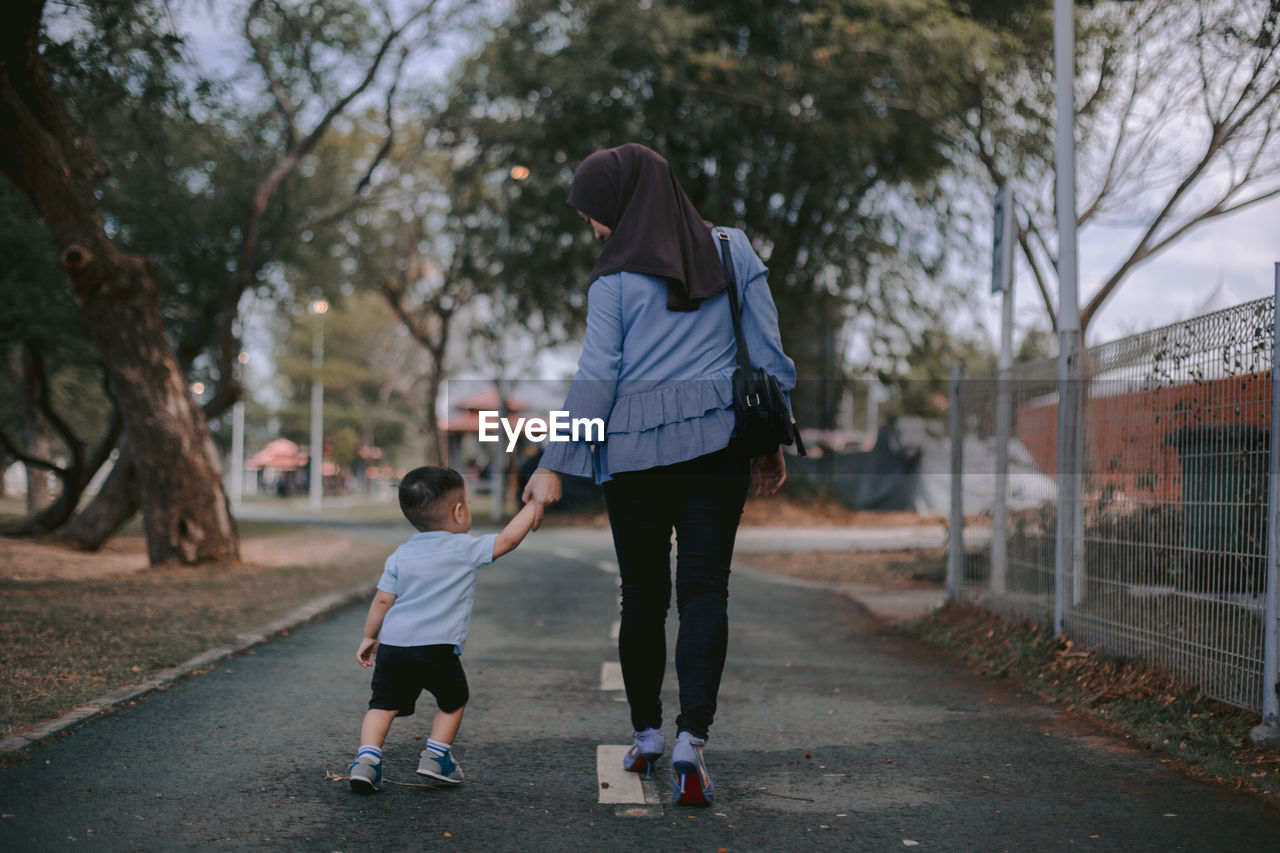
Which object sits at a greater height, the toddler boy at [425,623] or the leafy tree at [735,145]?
the leafy tree at [735,145]

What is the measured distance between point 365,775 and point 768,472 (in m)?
1.58

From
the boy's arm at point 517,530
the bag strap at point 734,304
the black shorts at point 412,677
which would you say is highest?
the bag strap at point 734,304

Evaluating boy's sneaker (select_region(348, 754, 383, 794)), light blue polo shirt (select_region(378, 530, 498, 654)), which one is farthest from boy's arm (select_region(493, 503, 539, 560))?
boy's sneaker (select_region(348, 754, 383, 794))

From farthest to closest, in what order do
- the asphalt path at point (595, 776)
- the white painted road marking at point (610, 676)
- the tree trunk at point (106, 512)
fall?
1. the tree trunk at point (106, 512)
2. the white painted road marking at point (610, 676)
3. the asphalt path at point (595, 776)

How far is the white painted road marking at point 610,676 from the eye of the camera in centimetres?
587

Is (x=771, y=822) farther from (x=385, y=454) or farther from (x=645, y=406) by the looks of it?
(x=385, y=454)

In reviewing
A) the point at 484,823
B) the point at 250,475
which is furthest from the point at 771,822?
the point at 250,475

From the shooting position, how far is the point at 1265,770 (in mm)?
4000

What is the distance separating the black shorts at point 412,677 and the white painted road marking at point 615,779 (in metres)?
0.54

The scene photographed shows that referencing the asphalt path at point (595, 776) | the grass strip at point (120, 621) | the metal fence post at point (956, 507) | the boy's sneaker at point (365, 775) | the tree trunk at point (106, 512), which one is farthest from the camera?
the tree trunk at point (106, 512)

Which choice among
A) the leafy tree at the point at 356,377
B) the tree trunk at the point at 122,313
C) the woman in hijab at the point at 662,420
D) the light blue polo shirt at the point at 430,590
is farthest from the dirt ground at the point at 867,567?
the leafy tree at the point at 356,377

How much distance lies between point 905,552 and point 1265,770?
11.6 meters

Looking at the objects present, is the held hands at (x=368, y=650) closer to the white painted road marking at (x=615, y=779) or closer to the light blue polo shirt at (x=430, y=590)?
the light blue polo shirt at (x=430, y=590)

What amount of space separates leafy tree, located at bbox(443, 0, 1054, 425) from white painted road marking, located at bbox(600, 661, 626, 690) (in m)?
12.4
